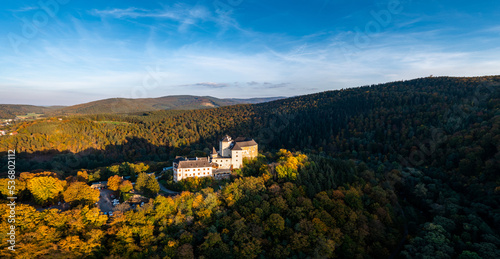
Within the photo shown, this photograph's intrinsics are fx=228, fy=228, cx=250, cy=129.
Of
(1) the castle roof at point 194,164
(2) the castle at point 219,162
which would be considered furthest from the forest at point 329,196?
(1) the castle roof at point 194,164

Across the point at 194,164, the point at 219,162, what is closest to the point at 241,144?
the point at 219,162

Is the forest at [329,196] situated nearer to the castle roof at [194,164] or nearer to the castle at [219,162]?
the castle at [219,162]

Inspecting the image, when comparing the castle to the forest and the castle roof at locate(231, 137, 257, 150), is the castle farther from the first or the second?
the forest

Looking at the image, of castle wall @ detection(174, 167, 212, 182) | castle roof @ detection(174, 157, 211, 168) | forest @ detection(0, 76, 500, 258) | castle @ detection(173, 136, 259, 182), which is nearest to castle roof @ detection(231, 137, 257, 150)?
castle @ detection(173, 136, 259, 182)

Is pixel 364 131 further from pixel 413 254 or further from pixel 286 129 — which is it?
pixel 413 254

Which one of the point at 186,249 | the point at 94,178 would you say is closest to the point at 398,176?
the point at 186,249

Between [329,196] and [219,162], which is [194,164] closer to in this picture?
[219,162]

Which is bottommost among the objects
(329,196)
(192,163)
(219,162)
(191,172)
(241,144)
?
(329,196)
